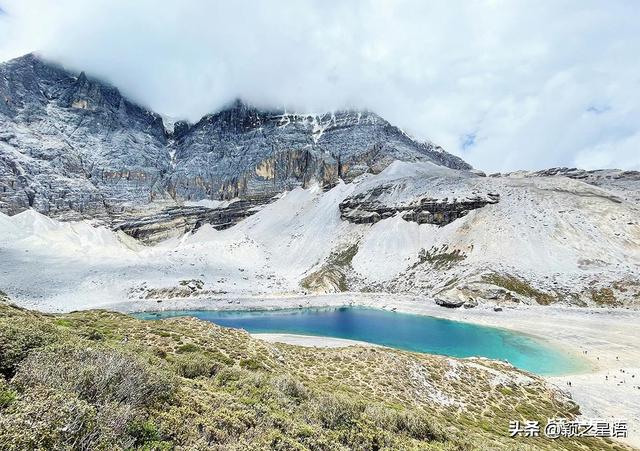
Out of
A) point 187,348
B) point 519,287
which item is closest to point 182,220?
point 519,287

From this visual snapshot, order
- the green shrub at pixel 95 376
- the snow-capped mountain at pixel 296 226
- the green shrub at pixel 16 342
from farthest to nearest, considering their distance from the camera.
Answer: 1. the snow-capped mountain at pixel 296 226
2. the green shrub at pixel 16 342
3. the green shrub at pixel 95 376

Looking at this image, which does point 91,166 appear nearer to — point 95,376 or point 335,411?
point 95,376

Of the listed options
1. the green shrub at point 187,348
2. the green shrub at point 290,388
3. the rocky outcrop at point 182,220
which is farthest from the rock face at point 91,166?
the green shrub at point 290,388

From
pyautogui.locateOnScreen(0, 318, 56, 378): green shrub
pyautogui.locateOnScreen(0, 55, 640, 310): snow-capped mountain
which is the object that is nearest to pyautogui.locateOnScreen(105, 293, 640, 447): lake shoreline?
pyautogui.locateOnScreen(0, 55, 640, 310): snow-capped mountain

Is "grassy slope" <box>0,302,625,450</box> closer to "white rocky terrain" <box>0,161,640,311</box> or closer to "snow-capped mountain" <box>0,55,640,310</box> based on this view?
"white rocky terrain" <box>0,161,640,311</box>

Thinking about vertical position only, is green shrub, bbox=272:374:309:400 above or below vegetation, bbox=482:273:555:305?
above

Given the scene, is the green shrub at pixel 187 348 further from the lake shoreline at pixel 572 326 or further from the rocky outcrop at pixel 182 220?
the rocky outcrop at pixel 182 220
